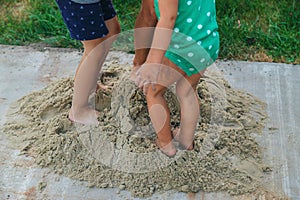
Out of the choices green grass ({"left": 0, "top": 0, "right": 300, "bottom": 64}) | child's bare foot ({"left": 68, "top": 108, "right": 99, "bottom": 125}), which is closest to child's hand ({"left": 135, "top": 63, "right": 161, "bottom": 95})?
child's bare foot ({"left": 68, "top": 108, "right": 99, "bottom": 125})

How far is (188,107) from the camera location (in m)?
2.50

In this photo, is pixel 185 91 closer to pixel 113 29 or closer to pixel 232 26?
pixel 113 29

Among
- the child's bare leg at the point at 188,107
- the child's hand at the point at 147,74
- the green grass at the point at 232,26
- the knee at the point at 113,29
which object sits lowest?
the green grass at the point at 232,26

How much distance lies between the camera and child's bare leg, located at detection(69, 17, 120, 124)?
2.69 m

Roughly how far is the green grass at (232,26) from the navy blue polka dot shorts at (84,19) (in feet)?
2.95

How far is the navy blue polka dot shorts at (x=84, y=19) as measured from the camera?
8.08 ft

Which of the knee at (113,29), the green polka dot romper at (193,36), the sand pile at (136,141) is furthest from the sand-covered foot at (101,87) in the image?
the green polka dot romper at (193,36)

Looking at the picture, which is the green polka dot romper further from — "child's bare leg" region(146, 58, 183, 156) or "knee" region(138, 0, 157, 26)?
"knee" region(138, 0, 157, 26)

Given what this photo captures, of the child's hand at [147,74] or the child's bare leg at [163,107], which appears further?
the child's bare leg at [163,107]

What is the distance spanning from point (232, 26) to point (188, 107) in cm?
138

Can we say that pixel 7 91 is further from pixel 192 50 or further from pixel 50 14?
pixel 192 50

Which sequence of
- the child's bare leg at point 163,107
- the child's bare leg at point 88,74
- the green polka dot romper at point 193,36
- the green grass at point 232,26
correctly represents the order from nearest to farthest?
the green polka dot romper at point 193,36
the child's bare leg at point 163,107
the child's bare leg at point 88,74
the green grass at point 232,26

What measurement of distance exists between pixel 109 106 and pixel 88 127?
8.3 inches

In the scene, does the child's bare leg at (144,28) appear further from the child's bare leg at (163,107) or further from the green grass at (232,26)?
the green grass at (232,26)
